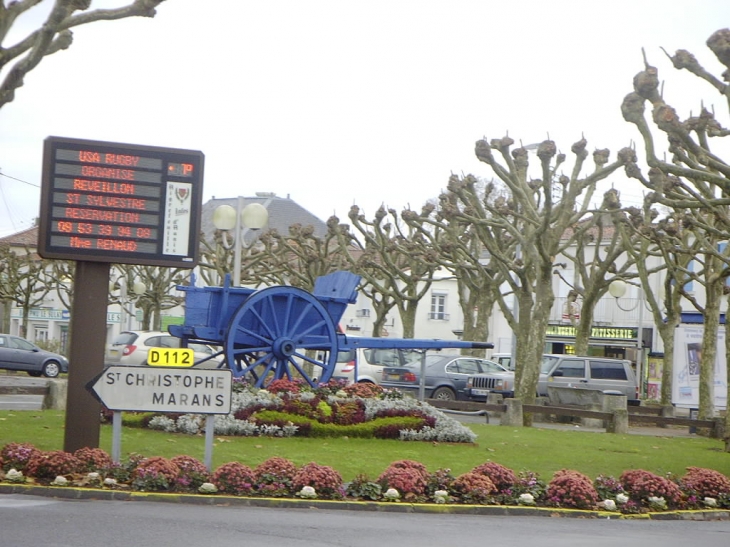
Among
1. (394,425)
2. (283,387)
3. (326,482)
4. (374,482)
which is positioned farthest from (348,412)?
(326,482)

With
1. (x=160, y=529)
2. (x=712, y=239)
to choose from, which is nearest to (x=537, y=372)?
(x=712, y=239)

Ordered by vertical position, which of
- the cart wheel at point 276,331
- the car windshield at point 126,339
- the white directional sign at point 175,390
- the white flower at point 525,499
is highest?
the cart wheel at point 276,331

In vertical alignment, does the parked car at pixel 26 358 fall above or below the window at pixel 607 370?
below

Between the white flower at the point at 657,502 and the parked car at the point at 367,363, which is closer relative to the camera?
the white flower at the point at 657,502

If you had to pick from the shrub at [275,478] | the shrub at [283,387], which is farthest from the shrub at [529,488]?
the shrub at [283,387]

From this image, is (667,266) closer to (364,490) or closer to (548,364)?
(548,364)

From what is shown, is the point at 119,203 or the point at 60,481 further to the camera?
the point at 119,203

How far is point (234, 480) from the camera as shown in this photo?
11438mm

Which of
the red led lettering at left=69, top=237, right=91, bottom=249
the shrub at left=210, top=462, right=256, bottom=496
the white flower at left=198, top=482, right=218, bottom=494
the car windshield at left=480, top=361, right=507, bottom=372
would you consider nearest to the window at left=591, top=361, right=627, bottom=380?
the car windshield at left=480, top=361, right=507, bottom=372

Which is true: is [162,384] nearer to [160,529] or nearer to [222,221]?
[160,529]

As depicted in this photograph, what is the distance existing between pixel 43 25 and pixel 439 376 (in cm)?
1805

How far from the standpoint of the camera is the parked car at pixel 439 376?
28.3 meters

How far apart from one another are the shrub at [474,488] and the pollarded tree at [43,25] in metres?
7.26

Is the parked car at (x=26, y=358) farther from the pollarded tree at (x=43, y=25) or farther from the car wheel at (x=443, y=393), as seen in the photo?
the pollarded tree at (x=43, y=25)
